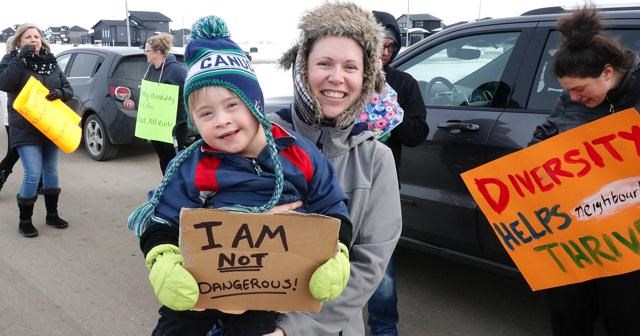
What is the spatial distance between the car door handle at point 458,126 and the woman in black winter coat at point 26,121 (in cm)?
333

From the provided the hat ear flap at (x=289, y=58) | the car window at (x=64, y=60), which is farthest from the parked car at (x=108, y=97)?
the hat ear flap at (x=289, y=58)

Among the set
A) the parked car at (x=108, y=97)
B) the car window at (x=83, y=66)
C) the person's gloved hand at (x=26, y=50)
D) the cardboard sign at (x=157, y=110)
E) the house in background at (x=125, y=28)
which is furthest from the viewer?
the house in background at (x=125, y=28)

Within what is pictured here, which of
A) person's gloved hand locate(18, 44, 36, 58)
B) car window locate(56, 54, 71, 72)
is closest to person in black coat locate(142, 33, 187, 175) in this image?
person's gloved hand locate(18, 44, 36, 58)

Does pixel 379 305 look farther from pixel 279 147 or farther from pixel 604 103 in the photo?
pixel 279 147

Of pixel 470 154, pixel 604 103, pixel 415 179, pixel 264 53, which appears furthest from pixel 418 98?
pixel 264 53

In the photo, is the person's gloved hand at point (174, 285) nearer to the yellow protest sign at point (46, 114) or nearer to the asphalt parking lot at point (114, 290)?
the asphalt parking lot at point (114, 290)

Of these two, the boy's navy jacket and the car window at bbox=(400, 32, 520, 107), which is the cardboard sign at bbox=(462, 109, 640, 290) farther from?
the boy's navy jacket

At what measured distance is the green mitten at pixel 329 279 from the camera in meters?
1.29

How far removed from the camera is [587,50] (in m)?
2.12

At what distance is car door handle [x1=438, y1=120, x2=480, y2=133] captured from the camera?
122 inches

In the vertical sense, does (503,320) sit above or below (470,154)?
below

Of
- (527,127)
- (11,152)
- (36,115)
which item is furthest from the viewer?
(11,152)

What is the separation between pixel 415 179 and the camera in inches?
134

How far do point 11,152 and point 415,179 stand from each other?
423cm
